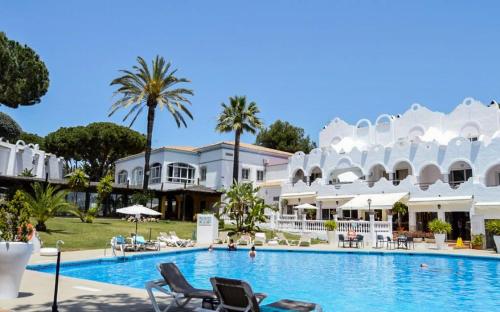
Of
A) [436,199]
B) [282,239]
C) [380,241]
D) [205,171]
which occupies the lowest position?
[282,239]

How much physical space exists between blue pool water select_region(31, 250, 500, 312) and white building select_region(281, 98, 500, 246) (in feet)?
31.7

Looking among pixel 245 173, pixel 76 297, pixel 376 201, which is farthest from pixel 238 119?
pixel 76 297

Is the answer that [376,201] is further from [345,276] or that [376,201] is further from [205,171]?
[205,171]

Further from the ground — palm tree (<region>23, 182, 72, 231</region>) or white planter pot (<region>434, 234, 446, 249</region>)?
palm tree (<region>23, 182, 72, 231</region>)

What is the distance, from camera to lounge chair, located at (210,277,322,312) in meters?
7.24

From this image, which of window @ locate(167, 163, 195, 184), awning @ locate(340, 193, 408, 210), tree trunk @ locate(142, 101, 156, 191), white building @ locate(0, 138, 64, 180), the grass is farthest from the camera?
window @ locate(167, 163, 195, 184)

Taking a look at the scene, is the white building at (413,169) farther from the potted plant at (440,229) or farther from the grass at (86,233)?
the grass at (86,233)

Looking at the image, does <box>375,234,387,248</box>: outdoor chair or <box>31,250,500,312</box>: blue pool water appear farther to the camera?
<box>375,234,387,248</box>: outdoor chair

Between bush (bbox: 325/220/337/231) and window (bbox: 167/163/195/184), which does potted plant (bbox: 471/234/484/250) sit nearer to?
bush (bbox: 325/220/337/231)

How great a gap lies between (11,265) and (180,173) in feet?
151

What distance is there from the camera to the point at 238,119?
48281 millimetres

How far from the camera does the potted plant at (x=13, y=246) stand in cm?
860

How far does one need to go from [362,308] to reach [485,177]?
27.0 metres

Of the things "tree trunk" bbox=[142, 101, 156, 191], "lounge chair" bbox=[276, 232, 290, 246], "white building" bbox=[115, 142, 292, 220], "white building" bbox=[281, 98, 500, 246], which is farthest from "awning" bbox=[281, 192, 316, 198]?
"tree trunk" bbox=[142, 101, 156, 191]
